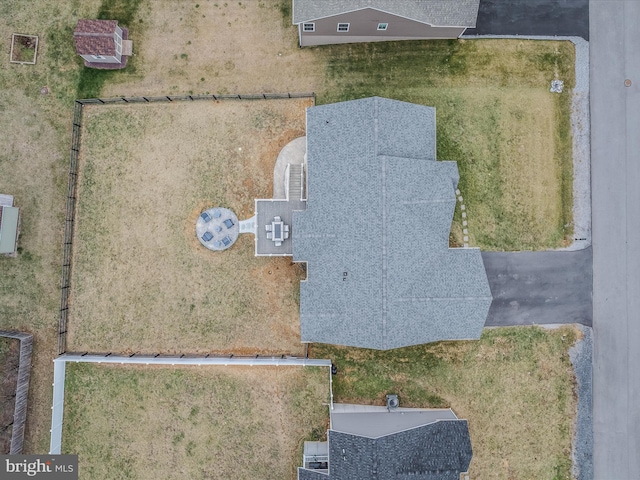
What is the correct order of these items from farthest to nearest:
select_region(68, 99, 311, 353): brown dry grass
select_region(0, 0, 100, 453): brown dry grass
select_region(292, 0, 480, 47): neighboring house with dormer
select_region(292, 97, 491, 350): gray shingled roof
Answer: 1. select_region(0, 0, 100, 453): brown dry grass
2. select_region(68, 99, 311, 353): brown dry grass
3. select_region(292, 0, 480, 47): neighboring house with dormer
4. select_region(292, 97, 491, 350): gray shingled roof

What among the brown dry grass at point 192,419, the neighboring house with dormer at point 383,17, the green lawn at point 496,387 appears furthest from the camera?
the brown dry grass at point 192,419

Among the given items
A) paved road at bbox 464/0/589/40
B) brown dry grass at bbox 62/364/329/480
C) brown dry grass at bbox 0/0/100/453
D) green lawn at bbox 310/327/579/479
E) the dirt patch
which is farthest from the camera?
the dirt patch

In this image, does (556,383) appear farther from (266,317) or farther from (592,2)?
(592,2)

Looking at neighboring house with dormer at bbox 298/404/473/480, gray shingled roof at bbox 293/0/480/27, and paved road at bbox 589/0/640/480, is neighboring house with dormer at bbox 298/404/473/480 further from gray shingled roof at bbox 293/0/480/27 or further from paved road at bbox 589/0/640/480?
gray shingled roof at bbox 293/0/480/27

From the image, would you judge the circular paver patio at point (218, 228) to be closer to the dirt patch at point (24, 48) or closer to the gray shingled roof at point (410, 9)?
the gray shingled roof at point (410, 9)

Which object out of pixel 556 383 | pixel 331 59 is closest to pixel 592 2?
pixel 331 59

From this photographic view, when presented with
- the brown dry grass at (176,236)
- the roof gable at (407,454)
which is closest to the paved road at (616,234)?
the roof gable at (407,454)

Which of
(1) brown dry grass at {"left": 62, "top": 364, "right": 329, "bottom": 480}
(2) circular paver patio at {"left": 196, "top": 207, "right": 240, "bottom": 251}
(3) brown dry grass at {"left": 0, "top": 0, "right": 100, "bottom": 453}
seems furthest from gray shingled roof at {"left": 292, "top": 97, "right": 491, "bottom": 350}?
(3) brown dry grass at {"left": 0, "top": 0, "right": 100, "bottom": 453}
